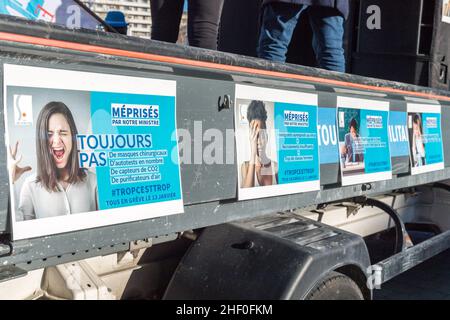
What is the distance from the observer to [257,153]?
88.5 inches

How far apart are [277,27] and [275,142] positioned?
4.37 ft

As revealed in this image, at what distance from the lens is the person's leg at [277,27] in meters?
3.38

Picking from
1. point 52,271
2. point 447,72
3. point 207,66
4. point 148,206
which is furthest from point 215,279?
point 447,72

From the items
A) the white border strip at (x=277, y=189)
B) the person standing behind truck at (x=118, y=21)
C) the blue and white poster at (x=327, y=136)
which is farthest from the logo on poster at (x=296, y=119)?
the person standing behind truck at (x=118, y=21)

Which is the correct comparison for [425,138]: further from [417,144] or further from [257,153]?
[257,153]

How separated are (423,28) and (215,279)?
3.39 metres

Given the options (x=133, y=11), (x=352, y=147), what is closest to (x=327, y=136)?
(x=352, y=147)

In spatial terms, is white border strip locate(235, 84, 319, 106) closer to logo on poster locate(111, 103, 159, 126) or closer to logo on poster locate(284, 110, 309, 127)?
logo on poster locate(284, 110, 309, 127)

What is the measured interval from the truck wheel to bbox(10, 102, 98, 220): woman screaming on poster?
3.25 feet

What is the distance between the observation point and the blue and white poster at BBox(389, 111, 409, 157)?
314cm

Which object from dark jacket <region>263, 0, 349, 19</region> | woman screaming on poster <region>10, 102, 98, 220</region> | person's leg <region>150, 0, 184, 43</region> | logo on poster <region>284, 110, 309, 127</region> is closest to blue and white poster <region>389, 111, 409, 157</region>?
dark jacket <region>263, 0, 349, 19</region>

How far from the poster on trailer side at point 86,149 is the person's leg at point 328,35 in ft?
6.10

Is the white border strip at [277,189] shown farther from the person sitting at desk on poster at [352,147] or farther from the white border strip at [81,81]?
the white border strip at [81,81]

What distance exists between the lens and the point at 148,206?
1.86 m
